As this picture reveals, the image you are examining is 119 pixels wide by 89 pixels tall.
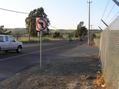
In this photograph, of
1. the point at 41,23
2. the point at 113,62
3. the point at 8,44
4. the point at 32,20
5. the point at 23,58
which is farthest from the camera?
the point at 32,20

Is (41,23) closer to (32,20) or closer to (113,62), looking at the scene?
(113,62)

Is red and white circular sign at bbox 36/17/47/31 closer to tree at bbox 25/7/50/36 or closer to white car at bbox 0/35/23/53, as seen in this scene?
white car at bbox 0/35/23/53

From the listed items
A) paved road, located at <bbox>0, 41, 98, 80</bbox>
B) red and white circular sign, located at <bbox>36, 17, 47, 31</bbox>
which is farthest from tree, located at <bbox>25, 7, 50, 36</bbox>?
red and white circular sign, located at <bbox>36, 17, 47, 31</bbox>

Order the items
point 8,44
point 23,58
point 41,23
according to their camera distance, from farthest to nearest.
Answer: point 8,44 < point 23,58 < point 41,23

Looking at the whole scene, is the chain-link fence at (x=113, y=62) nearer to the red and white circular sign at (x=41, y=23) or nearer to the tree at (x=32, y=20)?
the red and white circular sign at (x=41, y=23)

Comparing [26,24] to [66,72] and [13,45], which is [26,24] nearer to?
[13,45]

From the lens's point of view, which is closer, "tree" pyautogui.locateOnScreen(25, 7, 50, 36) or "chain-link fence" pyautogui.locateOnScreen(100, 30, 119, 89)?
"chain-link fence" pyautogui.locateOnScreen(100, 30, 119, 89)

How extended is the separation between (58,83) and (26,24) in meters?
101

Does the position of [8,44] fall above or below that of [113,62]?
below

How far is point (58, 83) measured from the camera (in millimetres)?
12891

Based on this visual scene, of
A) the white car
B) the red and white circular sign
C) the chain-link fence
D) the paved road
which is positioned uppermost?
the red and white circular sign

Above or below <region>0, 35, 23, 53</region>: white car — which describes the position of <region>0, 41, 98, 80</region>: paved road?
below

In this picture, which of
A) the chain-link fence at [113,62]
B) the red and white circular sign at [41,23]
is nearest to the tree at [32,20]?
the red and white circular sign at [41,23]

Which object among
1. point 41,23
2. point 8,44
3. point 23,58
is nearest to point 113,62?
point 41,23
